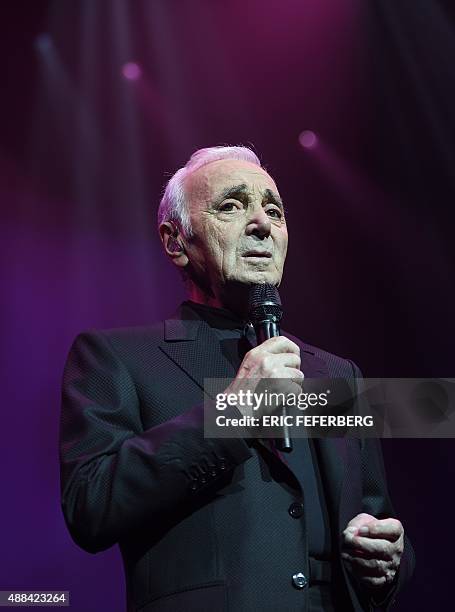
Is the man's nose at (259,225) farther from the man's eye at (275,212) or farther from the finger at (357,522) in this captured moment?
the finger at (357,522)

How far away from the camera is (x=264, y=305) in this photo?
6.13 feet

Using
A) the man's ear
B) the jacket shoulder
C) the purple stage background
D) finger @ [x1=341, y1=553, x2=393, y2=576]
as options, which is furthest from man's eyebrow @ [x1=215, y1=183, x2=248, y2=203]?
the purple stage background

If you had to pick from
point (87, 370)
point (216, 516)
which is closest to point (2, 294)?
point (87, 370)

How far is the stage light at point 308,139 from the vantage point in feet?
15.9

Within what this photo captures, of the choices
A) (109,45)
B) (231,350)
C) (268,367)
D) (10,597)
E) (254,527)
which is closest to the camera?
(268,367)

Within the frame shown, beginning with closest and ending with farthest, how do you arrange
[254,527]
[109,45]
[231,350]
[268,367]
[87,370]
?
[268,367], [254,527], [87,370], [231,350], [109,45]

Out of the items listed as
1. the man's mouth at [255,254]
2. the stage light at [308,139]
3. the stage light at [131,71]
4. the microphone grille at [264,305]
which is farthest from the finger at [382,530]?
the stage light at [131,71]

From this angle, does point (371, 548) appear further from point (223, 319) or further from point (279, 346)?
point (223, 319)

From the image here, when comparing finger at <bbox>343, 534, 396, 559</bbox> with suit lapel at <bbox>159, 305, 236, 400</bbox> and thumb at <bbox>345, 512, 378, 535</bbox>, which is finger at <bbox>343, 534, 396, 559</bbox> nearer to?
thumb at <bbox>345, 512, 378, 535</bbox>

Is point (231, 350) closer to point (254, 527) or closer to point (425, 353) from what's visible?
point (254, 527)

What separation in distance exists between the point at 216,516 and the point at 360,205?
3.50 m

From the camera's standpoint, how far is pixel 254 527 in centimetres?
165

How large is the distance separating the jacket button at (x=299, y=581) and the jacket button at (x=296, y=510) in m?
0.14

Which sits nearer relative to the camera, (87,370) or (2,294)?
(87,370)
